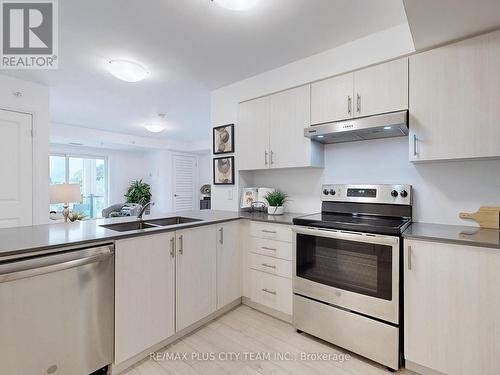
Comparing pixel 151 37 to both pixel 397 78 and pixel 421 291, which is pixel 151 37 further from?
pixel 421 291

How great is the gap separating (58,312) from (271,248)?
1.55m

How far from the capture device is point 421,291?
1528 millimetres

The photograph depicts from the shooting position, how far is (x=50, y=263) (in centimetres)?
129

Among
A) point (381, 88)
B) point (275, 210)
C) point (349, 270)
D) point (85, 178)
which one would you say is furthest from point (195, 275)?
point (85, 178)

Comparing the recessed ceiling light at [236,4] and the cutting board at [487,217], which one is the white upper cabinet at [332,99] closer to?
the recessed ceiling light at [236,4]

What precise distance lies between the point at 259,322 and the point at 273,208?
1.09 meters

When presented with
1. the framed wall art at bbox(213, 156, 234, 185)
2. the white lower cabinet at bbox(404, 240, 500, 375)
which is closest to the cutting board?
the white lower cabinet at bbox(404, 240, 500, 375)

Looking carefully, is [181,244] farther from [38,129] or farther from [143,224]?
[38,129]

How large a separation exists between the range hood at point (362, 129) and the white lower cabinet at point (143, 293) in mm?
1489

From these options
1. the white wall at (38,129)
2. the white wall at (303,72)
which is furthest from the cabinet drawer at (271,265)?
the white wall at (38,129)

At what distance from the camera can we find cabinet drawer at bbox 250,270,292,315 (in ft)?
7.15

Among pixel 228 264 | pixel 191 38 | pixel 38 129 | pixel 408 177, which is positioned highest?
pixel 191 38

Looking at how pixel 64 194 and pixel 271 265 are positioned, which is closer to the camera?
pixel 271 265

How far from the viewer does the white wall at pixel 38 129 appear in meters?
2.97
